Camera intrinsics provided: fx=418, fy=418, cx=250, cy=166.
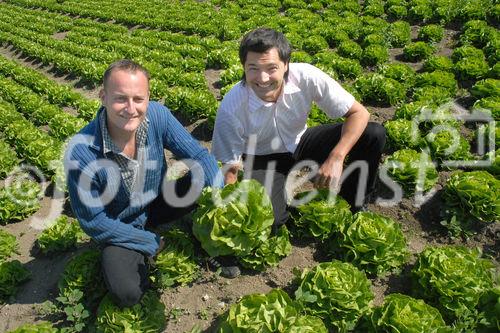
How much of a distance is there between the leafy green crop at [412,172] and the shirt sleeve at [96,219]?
138 inches

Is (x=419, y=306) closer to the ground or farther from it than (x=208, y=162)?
closer to the ground

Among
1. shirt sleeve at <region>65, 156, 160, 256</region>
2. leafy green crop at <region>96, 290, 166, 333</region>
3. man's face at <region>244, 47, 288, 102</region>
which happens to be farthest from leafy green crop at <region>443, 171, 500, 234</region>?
shirt sleeve at <region>65, 156, 160, 256</region>

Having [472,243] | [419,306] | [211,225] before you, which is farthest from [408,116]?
[211,225]

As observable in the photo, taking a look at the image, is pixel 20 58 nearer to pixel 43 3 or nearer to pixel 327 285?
pixel 43 3

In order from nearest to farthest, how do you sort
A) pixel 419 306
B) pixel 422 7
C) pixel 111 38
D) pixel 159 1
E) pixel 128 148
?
pixel 419 306 → pixel 128 148 → pixel 422 7 → pixel 111 38 → pixel 159 1

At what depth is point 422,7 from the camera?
12656mm

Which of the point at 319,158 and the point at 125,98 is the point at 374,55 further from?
the point at 125,98

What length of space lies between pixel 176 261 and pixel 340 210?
6.47ft

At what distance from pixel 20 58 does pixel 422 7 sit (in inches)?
570

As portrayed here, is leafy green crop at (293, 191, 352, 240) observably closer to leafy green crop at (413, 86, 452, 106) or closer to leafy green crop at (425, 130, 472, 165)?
leafy green crop at (425, 130, 472, 165)

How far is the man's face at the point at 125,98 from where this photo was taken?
144 inches

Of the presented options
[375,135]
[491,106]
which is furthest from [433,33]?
[375,135]

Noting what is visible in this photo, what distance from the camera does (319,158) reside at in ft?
17.6

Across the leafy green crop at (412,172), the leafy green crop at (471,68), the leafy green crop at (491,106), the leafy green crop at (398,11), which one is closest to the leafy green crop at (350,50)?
the leafy green crop at (471,68)
